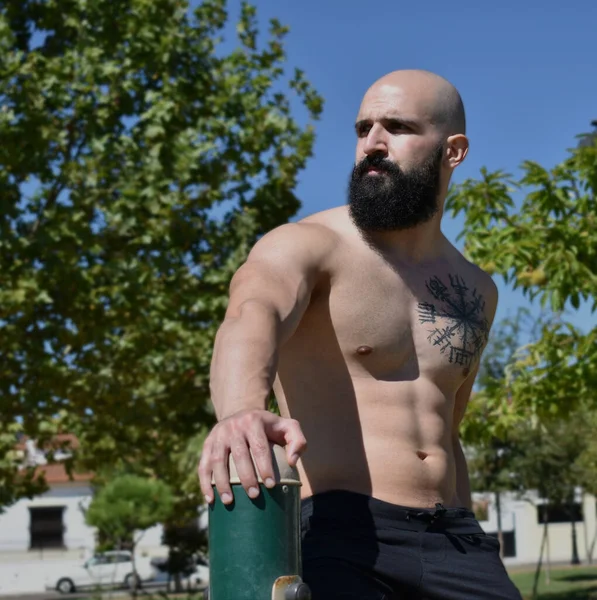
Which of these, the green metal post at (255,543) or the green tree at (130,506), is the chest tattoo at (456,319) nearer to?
the green metal post at (255,543)

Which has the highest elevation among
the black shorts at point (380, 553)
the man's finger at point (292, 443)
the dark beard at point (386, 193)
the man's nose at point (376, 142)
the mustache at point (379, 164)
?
the man's nose at point (376, 142)

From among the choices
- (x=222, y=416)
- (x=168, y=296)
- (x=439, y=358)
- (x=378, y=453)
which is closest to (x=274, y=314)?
(x=222, y=416)

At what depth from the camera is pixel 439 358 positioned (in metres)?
2.80

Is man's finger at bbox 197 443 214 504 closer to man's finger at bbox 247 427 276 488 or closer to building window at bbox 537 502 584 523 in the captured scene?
man's finger at bbox 247 427 276 488

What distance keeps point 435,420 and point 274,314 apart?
2.43ft

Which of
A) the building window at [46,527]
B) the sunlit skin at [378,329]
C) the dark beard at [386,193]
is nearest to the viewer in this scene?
the sunlit skin at [378,329]

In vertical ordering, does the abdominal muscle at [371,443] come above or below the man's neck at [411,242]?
below

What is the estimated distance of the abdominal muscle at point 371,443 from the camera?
2.56m

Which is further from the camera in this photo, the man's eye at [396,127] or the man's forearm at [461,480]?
the man's forearm at [461,480]

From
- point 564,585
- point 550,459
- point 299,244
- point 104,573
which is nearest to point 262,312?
point 299,244

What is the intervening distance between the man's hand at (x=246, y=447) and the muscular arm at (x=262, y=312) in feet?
0.28

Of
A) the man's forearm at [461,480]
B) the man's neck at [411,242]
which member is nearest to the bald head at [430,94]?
the man's neck at [411,242]

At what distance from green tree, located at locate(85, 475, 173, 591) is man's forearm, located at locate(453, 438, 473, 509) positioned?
1663 centimetres

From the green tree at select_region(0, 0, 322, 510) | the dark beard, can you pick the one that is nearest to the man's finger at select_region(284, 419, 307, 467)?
the dark beard
